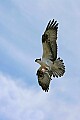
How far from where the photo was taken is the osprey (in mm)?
25609

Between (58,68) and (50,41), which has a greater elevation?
(50,41)

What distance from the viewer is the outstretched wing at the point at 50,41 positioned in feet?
84.1

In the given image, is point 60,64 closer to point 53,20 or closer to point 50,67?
point 50,67

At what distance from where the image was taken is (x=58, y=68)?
25828 millimetres

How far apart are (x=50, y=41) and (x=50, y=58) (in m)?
0.86

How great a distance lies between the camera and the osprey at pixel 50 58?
25.6 m

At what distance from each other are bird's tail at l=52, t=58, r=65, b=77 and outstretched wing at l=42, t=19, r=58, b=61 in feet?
0.83

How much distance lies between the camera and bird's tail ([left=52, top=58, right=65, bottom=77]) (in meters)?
25.8

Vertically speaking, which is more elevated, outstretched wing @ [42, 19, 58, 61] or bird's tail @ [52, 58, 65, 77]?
outstretched wing @ [42, 19, 58, 61]

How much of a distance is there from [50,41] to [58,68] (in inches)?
55.6

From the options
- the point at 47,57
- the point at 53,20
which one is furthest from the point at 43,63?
the point at 53,20

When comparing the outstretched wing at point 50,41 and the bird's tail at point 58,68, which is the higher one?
the outstretched wing at point 50,41

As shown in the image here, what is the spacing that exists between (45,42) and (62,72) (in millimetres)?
1738

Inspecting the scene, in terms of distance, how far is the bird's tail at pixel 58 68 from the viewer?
2576 centimetres
